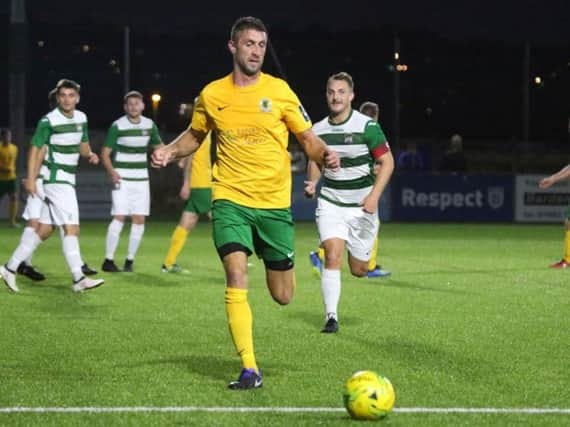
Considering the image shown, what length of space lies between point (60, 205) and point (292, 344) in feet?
14.5

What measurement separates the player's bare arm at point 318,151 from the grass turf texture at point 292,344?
1.39 meters

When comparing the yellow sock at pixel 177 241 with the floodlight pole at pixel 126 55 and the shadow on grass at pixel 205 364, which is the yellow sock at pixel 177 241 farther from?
the floodlight pole at pixel 126 55

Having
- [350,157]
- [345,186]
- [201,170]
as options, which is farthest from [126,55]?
[345,186]

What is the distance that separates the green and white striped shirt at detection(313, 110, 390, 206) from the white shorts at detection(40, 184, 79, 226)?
3257 mm

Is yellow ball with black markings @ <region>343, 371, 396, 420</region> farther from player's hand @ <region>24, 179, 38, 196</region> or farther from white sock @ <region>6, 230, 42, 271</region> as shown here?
white sock @ <region>6, 230, 42, 271</region>

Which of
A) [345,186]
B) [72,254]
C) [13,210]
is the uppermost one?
[345,186]

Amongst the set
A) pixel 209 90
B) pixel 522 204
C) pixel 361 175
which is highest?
pixel 209 90

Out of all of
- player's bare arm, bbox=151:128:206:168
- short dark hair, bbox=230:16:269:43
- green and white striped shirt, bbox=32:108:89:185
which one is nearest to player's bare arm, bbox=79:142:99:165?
green and white striped shirt, bbox=32:108:89:185

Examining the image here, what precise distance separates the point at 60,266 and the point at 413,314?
6.92 meters

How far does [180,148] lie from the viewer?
26.1 feet

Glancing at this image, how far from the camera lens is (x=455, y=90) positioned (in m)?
54.0

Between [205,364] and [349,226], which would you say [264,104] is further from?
[349,226]

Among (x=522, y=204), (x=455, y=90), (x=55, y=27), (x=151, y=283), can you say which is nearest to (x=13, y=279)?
(x=151, y=283)

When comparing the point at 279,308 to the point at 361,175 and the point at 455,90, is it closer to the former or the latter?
the point at 361,175
